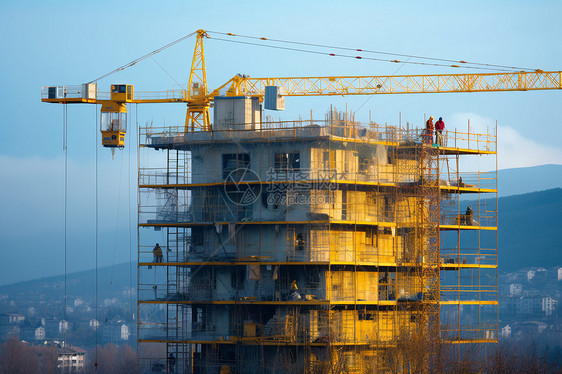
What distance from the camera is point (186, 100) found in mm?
99062

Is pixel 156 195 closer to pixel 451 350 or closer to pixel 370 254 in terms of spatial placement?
pixel 370 254

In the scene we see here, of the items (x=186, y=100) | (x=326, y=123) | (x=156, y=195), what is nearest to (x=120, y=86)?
(x=186, y=100)

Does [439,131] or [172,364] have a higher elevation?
[439,131]

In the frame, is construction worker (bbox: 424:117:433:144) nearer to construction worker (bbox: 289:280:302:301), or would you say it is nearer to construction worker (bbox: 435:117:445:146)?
construction worker (bbox: 435:117:445:146)

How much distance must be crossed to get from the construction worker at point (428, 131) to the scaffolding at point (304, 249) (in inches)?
14.3

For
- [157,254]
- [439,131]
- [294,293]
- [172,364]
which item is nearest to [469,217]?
[439,131]

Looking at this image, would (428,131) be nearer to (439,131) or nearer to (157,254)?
(439,131)

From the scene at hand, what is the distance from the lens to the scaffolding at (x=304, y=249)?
259 ft

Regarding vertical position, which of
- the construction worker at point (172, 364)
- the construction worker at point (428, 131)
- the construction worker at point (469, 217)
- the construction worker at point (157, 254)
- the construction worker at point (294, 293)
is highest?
the construction worker at point (428, 131)

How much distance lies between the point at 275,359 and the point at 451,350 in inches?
802

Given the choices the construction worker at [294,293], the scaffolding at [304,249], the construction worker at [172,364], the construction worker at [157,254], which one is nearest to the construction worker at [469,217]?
the scaffolding at [304,249]

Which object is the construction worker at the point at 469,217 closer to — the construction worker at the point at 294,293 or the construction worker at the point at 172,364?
the construction worker at the point at 294,293

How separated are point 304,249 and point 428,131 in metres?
15.0

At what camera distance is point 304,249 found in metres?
80.2
